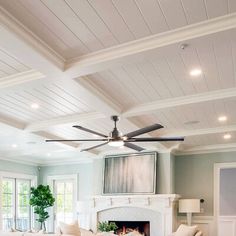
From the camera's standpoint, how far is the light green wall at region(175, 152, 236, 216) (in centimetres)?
789

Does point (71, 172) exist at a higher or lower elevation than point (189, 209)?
higher

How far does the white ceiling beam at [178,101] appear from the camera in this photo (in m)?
4.42

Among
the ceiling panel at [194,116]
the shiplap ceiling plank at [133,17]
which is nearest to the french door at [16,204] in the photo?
the ceiling panel at [194,116]

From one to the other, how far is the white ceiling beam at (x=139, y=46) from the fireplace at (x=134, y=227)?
17.5ft

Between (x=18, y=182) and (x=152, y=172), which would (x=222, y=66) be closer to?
(x=152, y=172)

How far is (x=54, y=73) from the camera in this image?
3.53 m

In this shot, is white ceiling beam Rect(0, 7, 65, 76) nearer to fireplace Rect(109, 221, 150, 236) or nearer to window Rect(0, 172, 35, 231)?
fireplace Rect(109, 221, 150, 236)

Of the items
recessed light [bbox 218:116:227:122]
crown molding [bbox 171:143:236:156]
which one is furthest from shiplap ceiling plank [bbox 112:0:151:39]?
crown molding [bbox 171:143:236:156]

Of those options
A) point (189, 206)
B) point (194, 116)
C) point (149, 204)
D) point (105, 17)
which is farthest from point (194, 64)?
point (149, 204)

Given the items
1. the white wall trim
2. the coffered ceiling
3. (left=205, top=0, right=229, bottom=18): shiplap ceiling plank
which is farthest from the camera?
the white wall trim

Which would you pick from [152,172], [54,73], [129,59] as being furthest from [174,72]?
[152,172]

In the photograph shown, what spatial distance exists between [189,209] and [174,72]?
4516 mm

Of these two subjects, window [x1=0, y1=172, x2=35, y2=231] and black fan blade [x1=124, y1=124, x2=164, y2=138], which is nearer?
black fan blade [x1=124, y1=124, x2=164, y2=138]

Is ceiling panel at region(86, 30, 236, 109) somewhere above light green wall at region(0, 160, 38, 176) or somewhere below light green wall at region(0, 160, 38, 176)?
above
